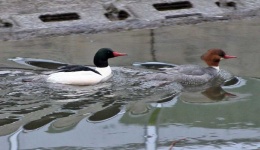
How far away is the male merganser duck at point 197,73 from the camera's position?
862cm

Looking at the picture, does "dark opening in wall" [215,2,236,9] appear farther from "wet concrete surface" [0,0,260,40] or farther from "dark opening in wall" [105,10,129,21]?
"dark opening in wall" [105,10,129,21]

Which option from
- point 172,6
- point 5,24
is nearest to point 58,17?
point 5,24

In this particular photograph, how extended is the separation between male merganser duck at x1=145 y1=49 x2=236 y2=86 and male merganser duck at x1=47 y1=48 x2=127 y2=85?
53cm

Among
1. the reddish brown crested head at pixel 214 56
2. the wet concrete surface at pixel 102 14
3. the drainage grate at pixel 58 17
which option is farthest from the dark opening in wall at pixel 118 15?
the reddish brown crested head at pixel 214 56

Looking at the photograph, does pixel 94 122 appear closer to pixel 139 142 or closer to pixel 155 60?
pixel 139 142

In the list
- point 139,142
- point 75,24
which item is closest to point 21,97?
point 139,142

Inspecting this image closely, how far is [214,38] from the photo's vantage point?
10023 mm

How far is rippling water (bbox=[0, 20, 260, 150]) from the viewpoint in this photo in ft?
22.6

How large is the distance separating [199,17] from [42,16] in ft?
6.98

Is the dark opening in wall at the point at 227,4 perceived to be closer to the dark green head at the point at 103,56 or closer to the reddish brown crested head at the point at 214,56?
the reddish brown crested head at the point at 214,56

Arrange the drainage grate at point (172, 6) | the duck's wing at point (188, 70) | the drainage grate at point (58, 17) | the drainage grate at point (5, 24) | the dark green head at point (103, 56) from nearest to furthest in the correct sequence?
the duck's wing at point (188, 70), the dark green head at point (103, 56), the drainage grate at point (5, 24), the drainage grate at point (58, 17), the drainage grate at point (172, 6)

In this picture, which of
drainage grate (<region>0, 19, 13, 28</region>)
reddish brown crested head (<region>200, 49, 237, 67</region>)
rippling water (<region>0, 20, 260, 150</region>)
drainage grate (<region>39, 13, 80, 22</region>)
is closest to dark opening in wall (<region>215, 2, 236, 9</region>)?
rippling water (<region>0, 20, 260, 150</region>)

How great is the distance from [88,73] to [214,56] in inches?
57.4

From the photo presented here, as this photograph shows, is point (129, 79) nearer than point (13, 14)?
Yes
